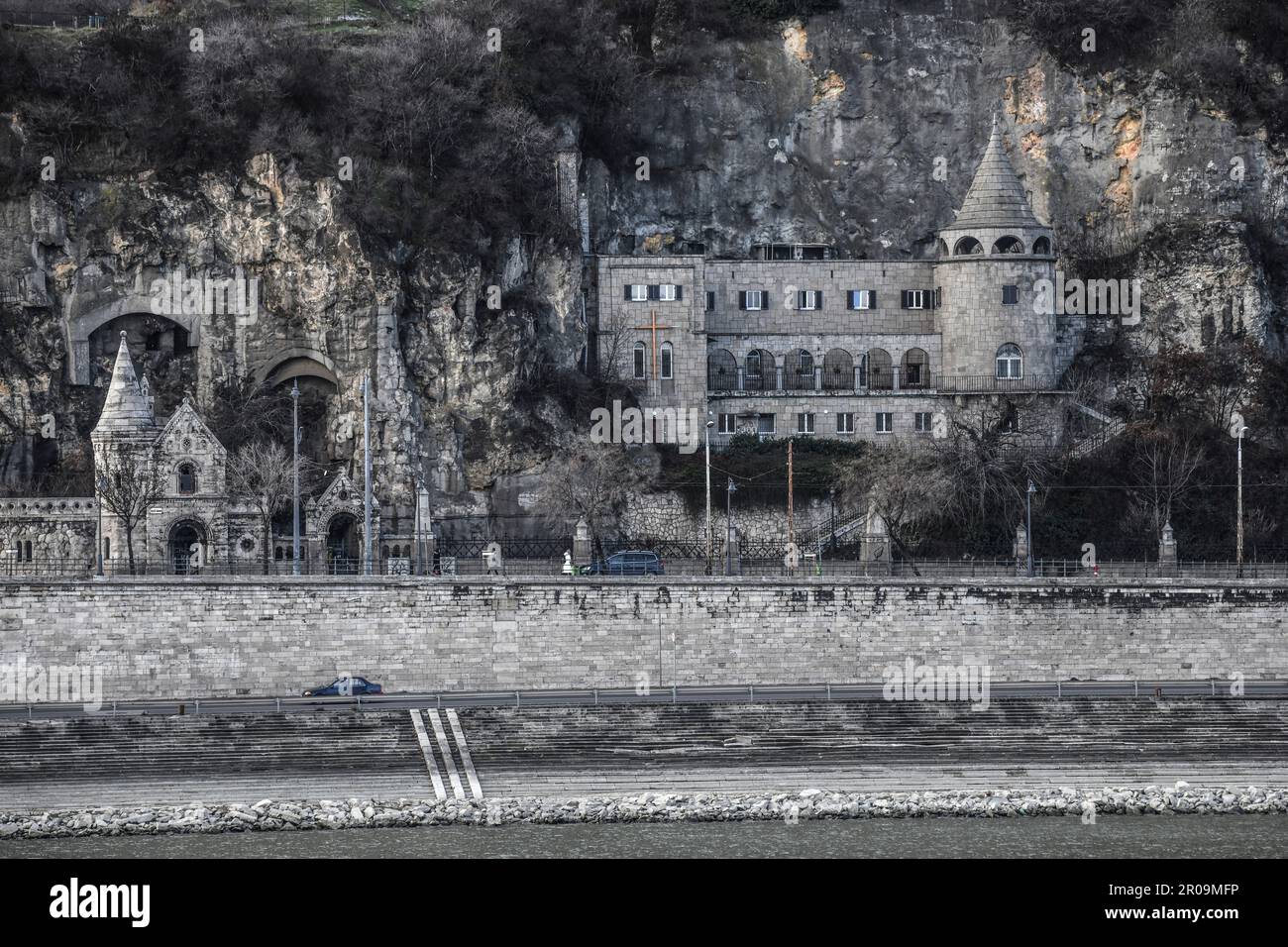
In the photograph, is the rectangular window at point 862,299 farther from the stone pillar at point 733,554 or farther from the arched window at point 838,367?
the stone pillar at point 733,554

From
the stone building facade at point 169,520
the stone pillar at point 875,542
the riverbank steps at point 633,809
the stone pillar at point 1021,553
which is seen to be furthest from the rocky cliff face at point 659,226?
the riverbank steps at point 633,809

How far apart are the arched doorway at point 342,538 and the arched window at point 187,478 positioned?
4213mm

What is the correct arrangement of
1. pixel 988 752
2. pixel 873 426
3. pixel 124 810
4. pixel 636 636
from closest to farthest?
1. pixel 124 810
2. pixel 988 752
3. pixel 636 636
4. pixel 873 426

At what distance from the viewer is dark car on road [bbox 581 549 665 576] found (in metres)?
88.8

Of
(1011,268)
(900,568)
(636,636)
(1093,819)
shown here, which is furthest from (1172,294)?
(1093,819)

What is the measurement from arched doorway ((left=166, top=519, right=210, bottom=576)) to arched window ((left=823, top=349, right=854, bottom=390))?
23.6 meters

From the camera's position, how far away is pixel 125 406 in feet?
295

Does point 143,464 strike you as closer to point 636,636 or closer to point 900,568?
point 636,636

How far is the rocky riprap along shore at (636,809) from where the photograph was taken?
7212 centimetres

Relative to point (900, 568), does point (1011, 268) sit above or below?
above

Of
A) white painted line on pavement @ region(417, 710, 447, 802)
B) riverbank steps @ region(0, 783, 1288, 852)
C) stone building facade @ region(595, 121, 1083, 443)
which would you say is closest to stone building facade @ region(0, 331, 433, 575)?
white painted line on pavement @ region(417, 710, 447, 802)

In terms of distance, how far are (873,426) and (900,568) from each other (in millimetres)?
12541

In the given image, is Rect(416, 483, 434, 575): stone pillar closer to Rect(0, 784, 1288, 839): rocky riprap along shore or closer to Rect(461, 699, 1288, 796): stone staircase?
Rect(461, 699, 1288, 796): stone staircase

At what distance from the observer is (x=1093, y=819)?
7300 centimetres
